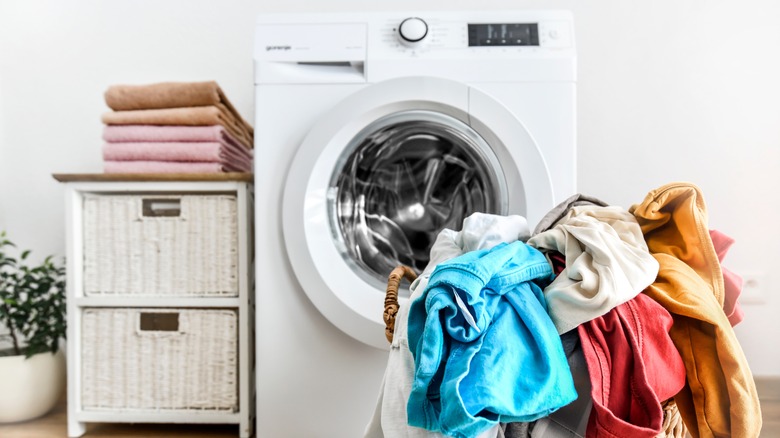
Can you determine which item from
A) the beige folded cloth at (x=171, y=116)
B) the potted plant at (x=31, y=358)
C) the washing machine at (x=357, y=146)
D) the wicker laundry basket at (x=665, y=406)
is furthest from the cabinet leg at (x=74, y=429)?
the wicker laundry basket at (x=665, y=406)

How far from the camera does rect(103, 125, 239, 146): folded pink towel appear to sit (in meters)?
1.26

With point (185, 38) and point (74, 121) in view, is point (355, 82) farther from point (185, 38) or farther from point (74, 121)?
point (74, 121)

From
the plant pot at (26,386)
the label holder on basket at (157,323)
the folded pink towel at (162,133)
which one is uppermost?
the folded pink towel at (162,133)

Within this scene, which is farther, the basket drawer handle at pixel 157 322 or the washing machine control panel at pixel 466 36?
the basket drawer handle at pixel 157 322

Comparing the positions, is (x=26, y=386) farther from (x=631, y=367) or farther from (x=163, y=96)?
(x=631, y=367)

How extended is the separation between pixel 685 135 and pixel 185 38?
1504 millimetres

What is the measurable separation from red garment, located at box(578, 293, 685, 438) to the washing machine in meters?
0.46

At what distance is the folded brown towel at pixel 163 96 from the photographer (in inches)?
50.0

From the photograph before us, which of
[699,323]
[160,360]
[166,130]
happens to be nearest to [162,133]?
[166,130]

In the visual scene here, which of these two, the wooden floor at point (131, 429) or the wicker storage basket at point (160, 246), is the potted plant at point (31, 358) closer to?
the wooden floor at point (131, 429)

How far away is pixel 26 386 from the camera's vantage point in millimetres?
1336

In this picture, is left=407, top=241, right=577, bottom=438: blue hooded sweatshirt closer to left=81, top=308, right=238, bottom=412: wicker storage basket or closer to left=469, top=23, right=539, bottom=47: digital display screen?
left=469, top=23, right=539, bottom=47: digital display screen

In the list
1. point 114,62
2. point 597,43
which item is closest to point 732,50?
point 597,43

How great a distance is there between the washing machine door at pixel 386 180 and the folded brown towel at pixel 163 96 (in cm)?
35
